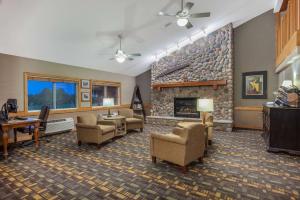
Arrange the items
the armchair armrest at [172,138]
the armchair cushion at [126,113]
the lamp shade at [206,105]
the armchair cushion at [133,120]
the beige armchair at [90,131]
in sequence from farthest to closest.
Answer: the armchair cushion at [126,113] → the armchair cushion at [133,120] → the beige armchair at [90,131] → the lamp shade at [206,105] → the armchair armrest at [172,138]

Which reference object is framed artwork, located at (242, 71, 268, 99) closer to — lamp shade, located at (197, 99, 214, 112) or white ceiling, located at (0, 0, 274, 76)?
white ceiling, located at (0, 0, 274, 76)

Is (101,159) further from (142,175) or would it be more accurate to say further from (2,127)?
(2,127)

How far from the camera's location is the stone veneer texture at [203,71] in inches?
253

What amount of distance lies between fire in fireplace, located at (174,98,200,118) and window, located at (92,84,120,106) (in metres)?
2.78

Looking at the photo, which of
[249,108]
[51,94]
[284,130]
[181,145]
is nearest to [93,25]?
[51,94]

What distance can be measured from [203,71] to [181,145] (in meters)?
4.75

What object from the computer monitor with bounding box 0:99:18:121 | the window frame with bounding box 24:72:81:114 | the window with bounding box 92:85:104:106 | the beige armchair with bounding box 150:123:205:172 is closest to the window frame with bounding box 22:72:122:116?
the window frame with bounding box 24:72:81:114

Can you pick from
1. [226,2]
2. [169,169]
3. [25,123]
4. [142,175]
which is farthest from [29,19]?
[226,2]

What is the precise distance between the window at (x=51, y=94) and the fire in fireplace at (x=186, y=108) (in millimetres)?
4113

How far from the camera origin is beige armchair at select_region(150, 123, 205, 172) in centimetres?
289

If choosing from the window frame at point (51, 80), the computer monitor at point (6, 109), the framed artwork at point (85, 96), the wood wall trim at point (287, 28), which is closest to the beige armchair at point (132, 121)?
the framed artwork at point (85, 96)

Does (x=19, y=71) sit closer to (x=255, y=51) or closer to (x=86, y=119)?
(x=86, y=119)

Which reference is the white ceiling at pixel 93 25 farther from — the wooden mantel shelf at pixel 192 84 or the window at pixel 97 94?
the wooden mantel shelf at pixel 192 84

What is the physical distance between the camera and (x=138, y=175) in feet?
9.27
